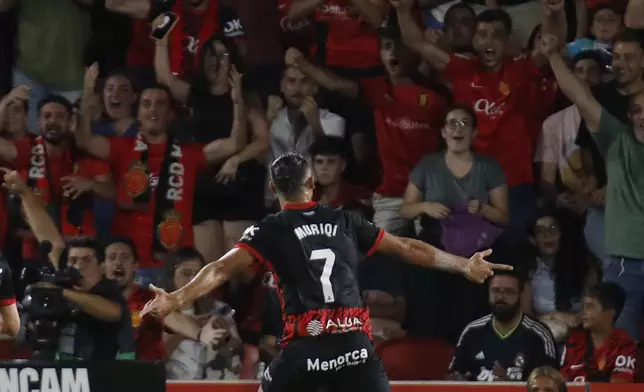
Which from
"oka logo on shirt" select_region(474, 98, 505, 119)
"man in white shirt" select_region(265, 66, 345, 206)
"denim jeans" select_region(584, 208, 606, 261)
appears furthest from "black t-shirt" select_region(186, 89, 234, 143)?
"denim jeans" select_region(584, 208, 606, 261)

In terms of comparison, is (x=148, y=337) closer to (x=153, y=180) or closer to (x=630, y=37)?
(x=153, y=180)

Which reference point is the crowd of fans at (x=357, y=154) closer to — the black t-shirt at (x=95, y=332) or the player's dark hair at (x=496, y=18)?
the player's dark hair at (x=496, y=18)

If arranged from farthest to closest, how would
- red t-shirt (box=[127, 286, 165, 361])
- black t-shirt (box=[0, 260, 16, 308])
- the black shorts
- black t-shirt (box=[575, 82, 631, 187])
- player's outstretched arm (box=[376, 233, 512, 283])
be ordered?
black t-shirt (box=[575, 82, 631, 187]) → red t-shirt (box=[127, 286, 165, 361]) → black t-shirt (box=[0, 260, 16, 308]) → player's outstretched arm (box=[376, 233, 512, 283]) → the black shorts

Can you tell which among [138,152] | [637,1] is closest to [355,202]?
[138,152]

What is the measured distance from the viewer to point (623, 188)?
10.6 metres

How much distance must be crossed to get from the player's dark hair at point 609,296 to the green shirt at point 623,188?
0.44 metres

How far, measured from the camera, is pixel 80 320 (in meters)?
9.34

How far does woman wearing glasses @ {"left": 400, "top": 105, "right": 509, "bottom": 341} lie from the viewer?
10.6 meters

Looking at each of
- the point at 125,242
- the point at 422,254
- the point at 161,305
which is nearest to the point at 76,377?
the point at 161,305

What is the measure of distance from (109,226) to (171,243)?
528mm

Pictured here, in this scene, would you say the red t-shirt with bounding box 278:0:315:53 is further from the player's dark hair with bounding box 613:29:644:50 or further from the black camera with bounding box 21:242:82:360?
the black camera with bounding box 21:242:82:360

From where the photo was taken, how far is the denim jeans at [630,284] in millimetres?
10359

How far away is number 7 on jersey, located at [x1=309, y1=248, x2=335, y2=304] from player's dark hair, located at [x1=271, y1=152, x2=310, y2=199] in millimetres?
355

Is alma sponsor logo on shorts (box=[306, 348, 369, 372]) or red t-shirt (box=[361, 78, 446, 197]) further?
red t-shirt (box=[361, 78, 446, 197])
